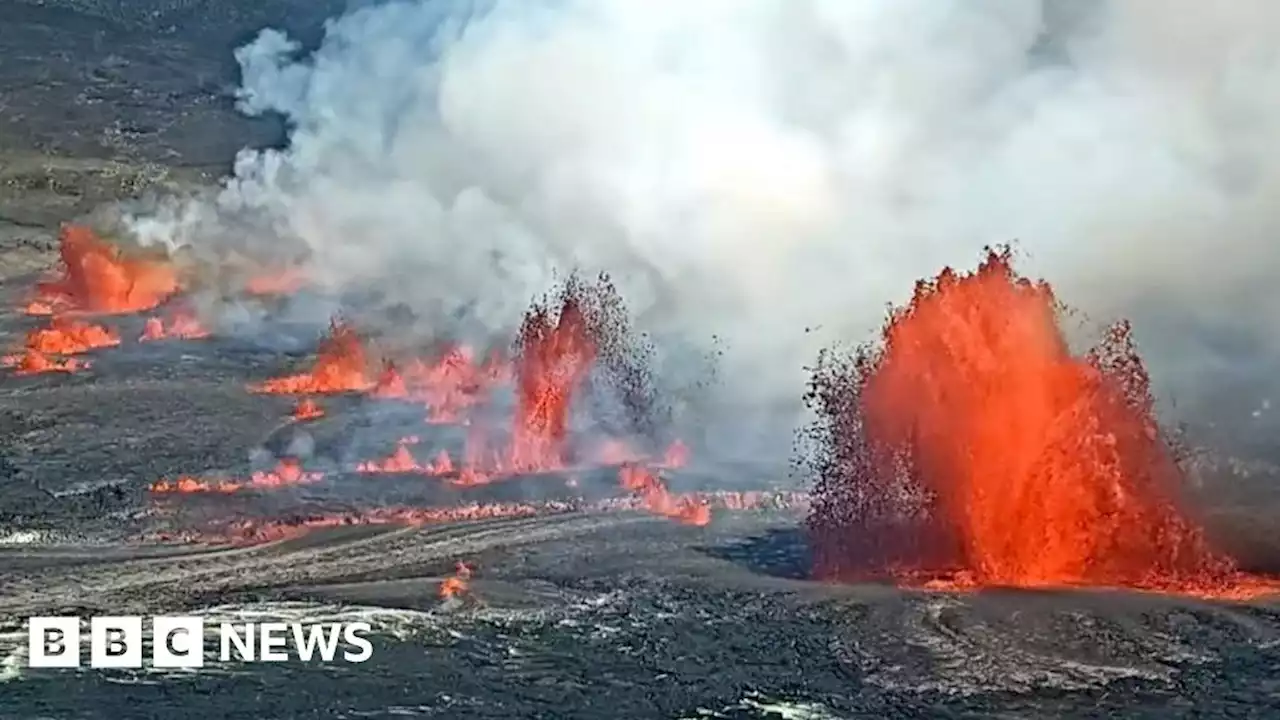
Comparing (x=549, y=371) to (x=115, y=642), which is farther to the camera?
(x=549, y=371)

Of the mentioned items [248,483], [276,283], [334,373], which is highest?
[276,283]

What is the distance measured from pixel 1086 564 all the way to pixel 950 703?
2.90 metres

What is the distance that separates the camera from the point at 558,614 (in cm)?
939

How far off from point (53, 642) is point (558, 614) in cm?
287

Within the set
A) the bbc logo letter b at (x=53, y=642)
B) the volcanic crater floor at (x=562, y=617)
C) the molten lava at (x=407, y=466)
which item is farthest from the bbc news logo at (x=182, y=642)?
the molten lava at (x=407, y=466)

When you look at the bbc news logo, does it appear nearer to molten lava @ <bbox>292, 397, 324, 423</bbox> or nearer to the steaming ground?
the steaming ground

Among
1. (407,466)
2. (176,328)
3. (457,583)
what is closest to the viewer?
(457,583)

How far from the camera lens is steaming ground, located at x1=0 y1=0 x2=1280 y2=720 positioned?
8141mm

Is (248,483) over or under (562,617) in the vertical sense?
over

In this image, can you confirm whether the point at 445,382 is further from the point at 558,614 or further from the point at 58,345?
the point at 558,614

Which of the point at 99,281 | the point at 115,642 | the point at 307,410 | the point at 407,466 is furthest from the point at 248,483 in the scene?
the point at 99,281

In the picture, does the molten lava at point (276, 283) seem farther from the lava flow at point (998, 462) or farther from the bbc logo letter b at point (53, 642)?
the bbc logo letter b at point (53, 642)

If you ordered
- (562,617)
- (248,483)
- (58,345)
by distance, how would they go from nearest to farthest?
(562,617)
(248,483)
(58,345)

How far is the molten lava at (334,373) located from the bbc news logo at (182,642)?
520cm
